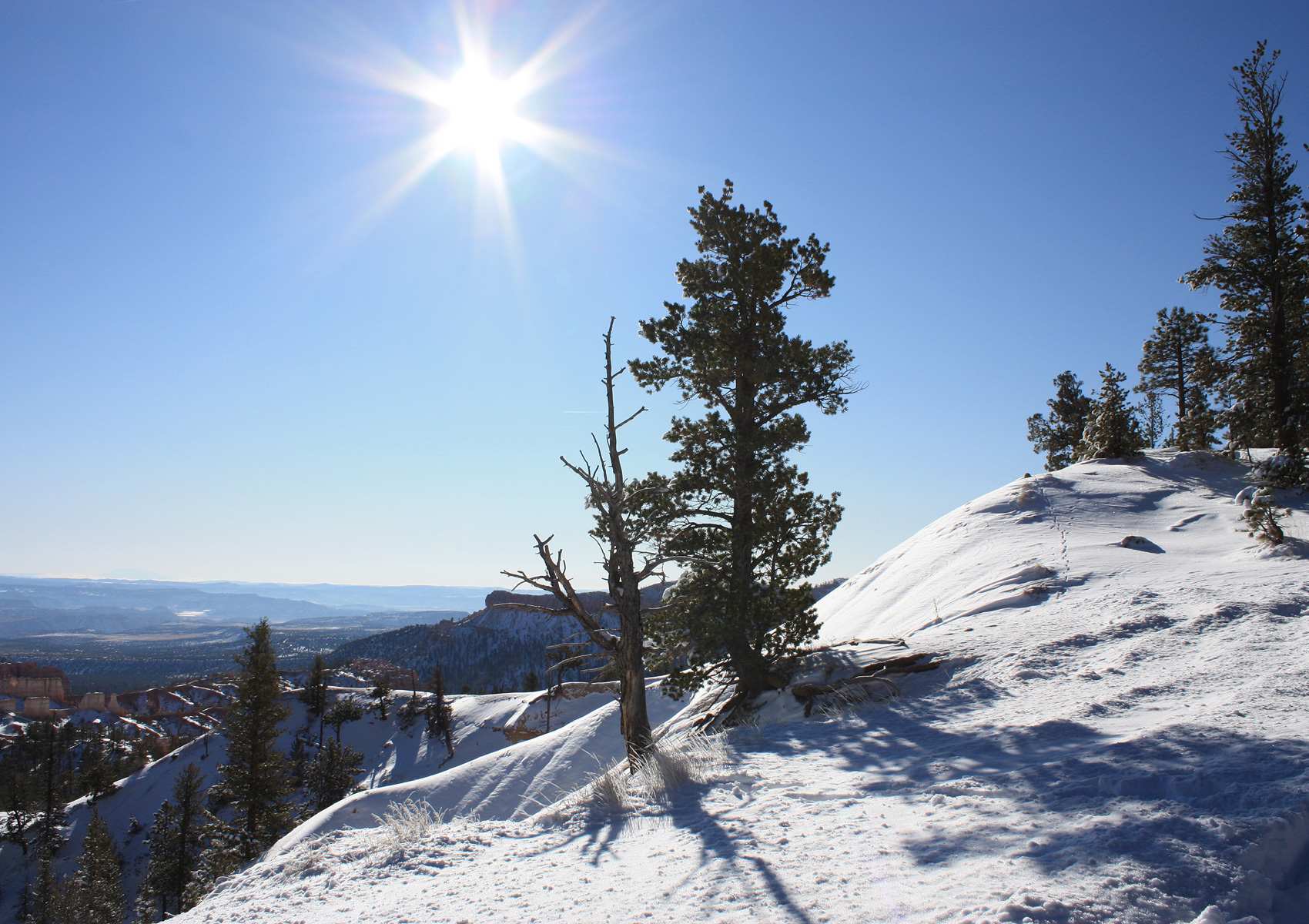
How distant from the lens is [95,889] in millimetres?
41562

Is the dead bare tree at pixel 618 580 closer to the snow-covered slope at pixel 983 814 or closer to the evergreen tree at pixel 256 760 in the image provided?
the snow-covered slope at pixel 983 814

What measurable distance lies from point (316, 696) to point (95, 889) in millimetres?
39182

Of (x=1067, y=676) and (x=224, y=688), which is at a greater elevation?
(x=1067, y=676)

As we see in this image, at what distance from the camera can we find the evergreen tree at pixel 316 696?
78.3 metres

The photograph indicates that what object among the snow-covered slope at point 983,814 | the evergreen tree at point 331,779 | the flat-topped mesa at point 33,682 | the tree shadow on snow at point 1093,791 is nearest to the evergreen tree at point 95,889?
the evergreen tree at point 331,779

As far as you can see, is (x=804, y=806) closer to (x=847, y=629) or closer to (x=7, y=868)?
(x=847, y=629)

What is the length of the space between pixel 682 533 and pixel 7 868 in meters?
84.4

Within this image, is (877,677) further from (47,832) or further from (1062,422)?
(47,832)

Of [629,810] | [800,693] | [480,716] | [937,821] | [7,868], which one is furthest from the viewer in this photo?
[480,716]

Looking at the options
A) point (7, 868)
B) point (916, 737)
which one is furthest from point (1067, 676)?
point (7, 868)

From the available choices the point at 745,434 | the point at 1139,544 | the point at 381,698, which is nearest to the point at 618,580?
the point at 745,434

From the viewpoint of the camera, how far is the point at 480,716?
76.2 metres

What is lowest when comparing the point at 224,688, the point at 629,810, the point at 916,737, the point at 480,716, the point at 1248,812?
the point at 224,688

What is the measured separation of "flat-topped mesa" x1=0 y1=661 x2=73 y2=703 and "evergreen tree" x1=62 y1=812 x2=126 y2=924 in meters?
149
